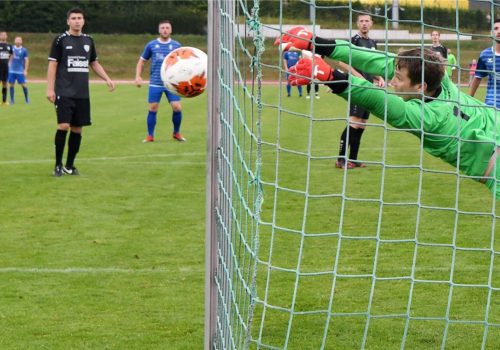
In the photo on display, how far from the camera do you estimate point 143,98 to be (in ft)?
93.7

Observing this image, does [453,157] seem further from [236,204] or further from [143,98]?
[143,98]

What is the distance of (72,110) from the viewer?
11.2m

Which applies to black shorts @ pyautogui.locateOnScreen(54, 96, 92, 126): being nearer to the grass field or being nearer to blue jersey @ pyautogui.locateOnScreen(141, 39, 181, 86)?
the grass field

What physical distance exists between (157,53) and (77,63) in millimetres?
3821

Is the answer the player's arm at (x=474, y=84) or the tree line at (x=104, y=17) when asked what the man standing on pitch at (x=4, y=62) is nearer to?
the player's arm at (x=474, y=84)

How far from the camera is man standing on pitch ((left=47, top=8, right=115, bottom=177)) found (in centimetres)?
1112

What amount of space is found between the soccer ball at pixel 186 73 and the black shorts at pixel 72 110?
147 centimetres

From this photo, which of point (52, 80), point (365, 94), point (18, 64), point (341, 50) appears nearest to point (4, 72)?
point (18, 64)

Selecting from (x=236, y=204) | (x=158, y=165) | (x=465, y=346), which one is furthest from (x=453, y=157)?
(x=158, y=165)

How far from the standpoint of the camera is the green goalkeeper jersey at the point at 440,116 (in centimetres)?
477

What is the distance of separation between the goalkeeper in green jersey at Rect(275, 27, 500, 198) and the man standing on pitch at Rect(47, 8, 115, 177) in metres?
6.33

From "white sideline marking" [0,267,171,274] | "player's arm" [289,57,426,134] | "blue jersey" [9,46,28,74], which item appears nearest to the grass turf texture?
"white sideline marking" [0,267,171,274]

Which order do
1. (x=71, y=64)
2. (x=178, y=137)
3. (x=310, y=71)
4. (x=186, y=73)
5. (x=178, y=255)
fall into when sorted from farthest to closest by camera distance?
(x=178, y=137)
(x=71, y=64)
(x=186, y=73)
(x=178, y=255)
(x=310, y=71)

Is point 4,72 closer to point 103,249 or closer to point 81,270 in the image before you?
point 103,249
